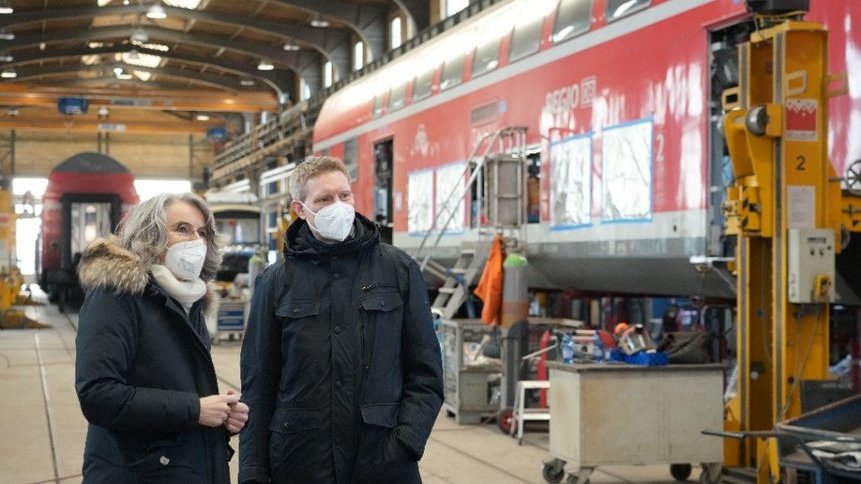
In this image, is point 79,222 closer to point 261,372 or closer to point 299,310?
point 261,372

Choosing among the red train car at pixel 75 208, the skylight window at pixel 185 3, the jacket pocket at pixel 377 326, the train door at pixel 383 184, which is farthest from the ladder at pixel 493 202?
the skylight window at pixel 185 3

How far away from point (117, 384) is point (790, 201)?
16.7ft

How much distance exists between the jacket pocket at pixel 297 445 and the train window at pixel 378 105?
1617cm

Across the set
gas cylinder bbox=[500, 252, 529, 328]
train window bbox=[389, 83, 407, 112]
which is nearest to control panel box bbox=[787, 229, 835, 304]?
gas cylinder bbox=[500, 252, 529, 328]

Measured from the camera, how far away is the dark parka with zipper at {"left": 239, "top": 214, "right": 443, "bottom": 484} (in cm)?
417

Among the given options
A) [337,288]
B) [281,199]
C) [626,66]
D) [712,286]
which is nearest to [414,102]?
[626,66]

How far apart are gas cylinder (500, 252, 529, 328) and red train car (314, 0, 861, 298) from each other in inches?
30.8

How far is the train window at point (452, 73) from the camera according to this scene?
16328 millimetres

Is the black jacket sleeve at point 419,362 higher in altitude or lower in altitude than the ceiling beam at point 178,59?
lower

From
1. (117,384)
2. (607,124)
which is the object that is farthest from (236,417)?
(607,124)

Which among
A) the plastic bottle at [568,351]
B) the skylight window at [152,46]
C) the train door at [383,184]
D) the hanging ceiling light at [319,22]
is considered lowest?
the plastic bottle at [568,351]

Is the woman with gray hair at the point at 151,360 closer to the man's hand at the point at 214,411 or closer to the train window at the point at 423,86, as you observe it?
the man's hand at the point at 214,411

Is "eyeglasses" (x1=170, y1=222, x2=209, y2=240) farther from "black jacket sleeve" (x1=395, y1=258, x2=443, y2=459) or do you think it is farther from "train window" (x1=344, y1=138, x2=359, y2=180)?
"train window" (x1=344, y1=138, x2=359, y2=180)

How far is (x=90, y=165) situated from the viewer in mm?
31594
